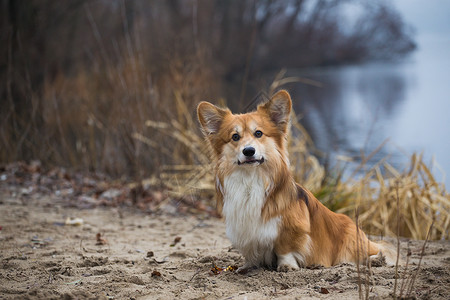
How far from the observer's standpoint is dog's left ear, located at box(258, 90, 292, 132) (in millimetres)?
3404

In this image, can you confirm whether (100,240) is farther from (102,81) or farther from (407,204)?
(102,81)

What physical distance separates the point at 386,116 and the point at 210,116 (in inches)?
464

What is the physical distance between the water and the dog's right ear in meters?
2.19

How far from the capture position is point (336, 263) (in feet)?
11.6

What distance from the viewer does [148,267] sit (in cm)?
→ 360

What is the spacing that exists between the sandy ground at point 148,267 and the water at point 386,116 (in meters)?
2.36

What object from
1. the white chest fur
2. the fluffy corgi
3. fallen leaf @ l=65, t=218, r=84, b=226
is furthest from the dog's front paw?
fallen leaf @ l=65, t=218, r=84, b=226

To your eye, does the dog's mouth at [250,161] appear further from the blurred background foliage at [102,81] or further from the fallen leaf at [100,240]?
the blurred background foliage at [102,81]

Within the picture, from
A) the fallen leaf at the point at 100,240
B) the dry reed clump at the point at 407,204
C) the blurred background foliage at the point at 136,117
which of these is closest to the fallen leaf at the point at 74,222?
the fallen leaf at the point at 100,240

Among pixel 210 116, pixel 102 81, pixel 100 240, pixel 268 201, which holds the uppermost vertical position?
pixel 102 81

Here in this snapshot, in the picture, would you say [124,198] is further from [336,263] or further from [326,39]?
[326,39]

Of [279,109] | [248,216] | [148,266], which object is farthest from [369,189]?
[148,266]

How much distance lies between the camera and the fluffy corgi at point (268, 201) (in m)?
3.28

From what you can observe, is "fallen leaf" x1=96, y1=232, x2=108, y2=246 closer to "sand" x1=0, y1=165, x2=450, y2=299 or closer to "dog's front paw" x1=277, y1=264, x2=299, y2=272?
"sand" x1=0, y1=165, x2=450, y2=299
